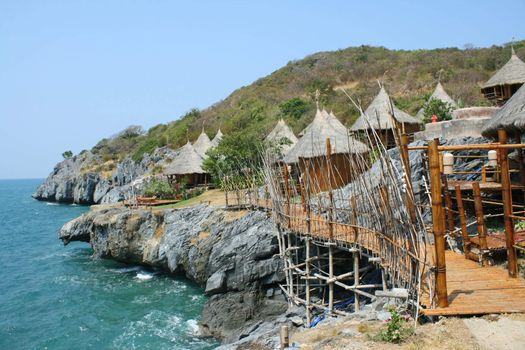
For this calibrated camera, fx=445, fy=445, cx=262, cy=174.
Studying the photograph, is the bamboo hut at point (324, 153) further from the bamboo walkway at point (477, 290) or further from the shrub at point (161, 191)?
the bamboo walkway at point (477, 290)

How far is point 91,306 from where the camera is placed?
18938 mm

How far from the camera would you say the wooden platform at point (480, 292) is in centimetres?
630

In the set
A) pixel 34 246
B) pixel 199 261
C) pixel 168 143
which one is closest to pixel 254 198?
pixel 199 261

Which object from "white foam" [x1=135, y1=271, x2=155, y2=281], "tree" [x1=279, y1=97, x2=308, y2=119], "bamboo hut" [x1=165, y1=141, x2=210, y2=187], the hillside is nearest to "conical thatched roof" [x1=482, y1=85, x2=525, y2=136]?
"white foam" [x1=135, y1=271, x2=155, y2=281]

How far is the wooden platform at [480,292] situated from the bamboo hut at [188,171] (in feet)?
76.3

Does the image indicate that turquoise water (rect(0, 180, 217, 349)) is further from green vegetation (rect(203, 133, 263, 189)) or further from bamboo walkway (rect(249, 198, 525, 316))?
bamboo walkway (rect(249, 198, 525, 316))

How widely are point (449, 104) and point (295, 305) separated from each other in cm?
1509

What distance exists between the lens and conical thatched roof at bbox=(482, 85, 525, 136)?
10125 millimetres

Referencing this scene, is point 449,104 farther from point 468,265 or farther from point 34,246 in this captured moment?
point 34,246

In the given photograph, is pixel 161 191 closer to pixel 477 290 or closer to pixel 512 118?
pixel 512 118

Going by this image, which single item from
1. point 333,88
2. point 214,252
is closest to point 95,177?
point 333,88

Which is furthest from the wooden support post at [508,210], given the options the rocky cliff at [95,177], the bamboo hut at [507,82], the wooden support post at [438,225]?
the rocky cliff at [95,177]

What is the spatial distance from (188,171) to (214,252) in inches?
500

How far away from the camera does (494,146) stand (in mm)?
7168
